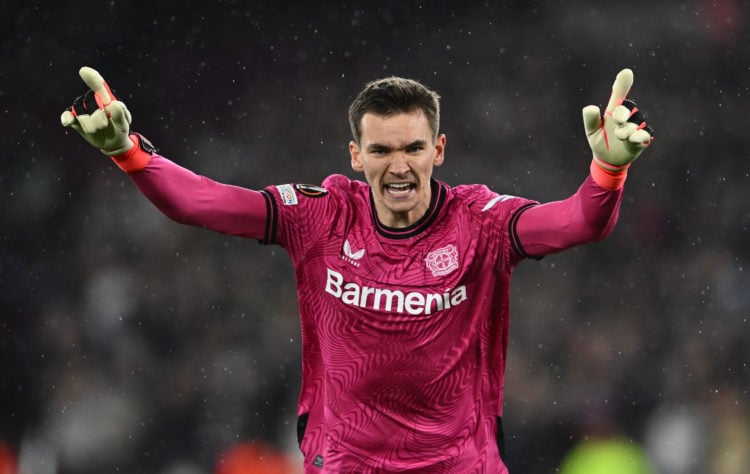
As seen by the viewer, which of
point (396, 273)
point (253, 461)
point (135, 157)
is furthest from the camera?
point (253, 461)

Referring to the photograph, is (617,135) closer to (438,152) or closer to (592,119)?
(592,119)

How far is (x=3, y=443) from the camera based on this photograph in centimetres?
653

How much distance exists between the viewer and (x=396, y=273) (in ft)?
10.2

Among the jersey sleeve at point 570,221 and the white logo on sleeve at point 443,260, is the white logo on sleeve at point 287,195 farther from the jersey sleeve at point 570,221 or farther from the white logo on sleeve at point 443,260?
the jersey sleeve at point 570,221

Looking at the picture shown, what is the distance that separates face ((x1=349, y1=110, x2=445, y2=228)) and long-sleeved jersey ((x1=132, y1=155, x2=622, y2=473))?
124 millimetres

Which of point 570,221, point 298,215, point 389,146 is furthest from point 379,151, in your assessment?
point 570,221

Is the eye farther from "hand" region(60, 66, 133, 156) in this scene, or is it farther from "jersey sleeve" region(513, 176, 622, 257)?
"hand" region(60, 66, 133, 156)

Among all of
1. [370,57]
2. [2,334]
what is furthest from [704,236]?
[2,334]

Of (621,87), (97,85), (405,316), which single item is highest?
(97,85)

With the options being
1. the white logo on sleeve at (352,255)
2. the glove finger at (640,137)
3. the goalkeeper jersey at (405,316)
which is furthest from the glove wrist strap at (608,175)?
the white logo on sleeve at (352,255)

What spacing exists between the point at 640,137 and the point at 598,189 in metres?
0.23

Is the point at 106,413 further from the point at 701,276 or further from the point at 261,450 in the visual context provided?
the point at 701,276

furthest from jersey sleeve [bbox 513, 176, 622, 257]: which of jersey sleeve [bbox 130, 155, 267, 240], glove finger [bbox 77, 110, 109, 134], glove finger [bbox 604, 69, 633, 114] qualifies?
glove finger [bbox 77, 110, 109, 134]

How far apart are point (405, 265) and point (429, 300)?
14 cm
